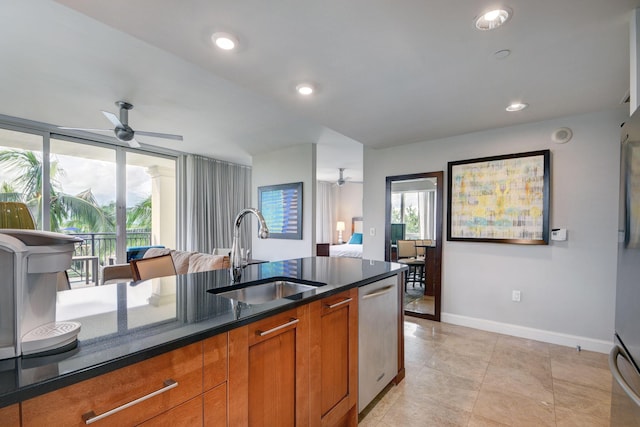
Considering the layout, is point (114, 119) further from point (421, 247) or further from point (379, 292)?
point (421, 247)

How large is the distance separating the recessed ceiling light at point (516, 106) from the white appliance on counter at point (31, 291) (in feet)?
10.5

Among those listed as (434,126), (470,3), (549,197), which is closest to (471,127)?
(434,126)

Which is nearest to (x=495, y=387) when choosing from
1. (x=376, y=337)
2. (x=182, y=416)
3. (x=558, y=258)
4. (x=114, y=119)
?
(x=376, y=337)

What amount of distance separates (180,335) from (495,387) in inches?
93.6

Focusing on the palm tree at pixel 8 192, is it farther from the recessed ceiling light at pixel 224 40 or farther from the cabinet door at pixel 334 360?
the cabinet door at pixel 334 360

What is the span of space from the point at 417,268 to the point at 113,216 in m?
4.81

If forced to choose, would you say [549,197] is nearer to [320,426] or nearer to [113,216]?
[320,426]

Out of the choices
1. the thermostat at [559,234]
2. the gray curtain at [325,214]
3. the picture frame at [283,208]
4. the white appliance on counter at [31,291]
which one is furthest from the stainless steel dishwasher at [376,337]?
the gray curtain at [325,214]

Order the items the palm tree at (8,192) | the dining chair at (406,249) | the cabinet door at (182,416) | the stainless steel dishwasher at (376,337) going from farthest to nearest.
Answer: the dining chair at (406,249)
the palm tree at (8,192)
the stainless steel dishwasher at (376,337)
the cabinet door at (182,416)

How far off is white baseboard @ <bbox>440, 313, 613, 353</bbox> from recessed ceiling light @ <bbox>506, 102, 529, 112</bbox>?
2.27m

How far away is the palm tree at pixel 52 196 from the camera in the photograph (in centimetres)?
377

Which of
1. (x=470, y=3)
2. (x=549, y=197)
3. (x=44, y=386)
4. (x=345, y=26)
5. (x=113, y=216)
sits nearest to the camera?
(x=44, y=386)

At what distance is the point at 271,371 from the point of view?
119cm

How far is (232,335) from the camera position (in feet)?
3.31
